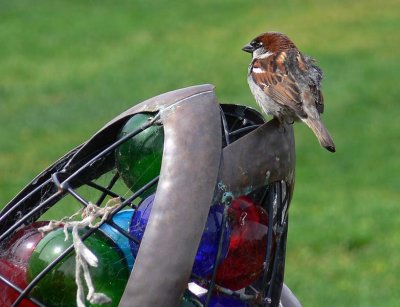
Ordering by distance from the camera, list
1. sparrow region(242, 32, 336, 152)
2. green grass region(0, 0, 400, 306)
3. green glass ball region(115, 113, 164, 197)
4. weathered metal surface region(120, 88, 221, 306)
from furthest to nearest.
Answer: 1. green grass region(0, 0, 400, 306)
2. sparrow region(242, 32, 336, 152)
3. green glass ball region(115, 113, 164, 197)
4. weathered metal surface region(120, 88, 221, 306)

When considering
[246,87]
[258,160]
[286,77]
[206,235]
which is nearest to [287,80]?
[286,77]

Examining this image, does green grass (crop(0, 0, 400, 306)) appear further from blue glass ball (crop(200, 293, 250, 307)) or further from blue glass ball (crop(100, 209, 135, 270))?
blue glass ball (crop(100, 209, 135, 270))

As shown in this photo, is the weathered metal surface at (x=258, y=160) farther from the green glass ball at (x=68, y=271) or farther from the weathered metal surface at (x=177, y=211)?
the green glass ball at (x=68, y=271)

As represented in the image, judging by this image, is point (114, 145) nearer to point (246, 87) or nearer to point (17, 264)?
point (17, 264)

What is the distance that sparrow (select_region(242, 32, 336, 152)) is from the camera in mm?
3797

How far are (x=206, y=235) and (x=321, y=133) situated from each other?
49.6 inches

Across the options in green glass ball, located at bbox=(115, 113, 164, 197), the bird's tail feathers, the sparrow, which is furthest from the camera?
the sparrow

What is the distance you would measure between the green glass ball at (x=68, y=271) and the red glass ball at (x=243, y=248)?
26 centimetres

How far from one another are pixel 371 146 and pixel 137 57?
532 centimetres

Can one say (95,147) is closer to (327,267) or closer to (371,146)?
(327,267)

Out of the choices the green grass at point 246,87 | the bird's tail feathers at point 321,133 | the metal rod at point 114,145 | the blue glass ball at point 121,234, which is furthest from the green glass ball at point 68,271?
the green grass at point 246,87

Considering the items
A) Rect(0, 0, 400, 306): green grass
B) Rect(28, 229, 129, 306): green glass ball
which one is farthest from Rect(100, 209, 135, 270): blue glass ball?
Rect(0, 0, 400, 306): green grass

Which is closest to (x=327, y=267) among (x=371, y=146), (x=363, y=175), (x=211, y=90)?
(x=363, y=175)

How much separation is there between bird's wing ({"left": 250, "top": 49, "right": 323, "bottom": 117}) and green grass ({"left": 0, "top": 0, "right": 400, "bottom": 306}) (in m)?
2.13
